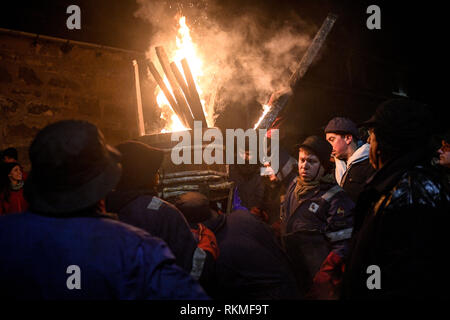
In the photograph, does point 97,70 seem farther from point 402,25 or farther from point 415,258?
point 402,25

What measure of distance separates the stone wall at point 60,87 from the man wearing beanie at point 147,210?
4189 mm

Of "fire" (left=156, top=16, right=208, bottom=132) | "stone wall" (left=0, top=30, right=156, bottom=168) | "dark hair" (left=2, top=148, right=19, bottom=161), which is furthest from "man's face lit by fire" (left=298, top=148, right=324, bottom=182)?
"dark hair" (left=2, top=148, right=19, bottom=161)

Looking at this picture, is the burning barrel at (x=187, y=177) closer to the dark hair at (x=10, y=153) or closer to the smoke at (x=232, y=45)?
the smoke at (x=232, y=45)

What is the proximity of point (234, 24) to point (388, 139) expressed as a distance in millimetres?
7485

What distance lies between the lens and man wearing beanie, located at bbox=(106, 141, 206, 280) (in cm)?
218

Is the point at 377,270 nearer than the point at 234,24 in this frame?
Yes

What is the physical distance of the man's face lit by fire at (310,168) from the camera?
3303 mm

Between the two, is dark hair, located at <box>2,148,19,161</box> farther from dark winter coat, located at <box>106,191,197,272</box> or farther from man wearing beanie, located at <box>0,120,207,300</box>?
man wearing beanie, located at <box>0,120,207,300</box>

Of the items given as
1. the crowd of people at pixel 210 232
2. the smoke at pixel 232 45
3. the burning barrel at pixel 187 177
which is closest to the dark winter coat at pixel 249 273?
the crowd of people at pixel 210 232

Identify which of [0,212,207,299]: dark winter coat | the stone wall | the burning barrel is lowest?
[0,212,207,299]: dark winter coat

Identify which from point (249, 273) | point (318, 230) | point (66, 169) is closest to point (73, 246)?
point (66, 169)

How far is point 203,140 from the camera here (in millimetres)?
3662

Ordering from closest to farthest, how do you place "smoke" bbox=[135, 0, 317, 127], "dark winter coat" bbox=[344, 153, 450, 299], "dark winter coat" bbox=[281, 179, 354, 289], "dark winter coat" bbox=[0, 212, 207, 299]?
"dark winter coat" bbox=[0, 212, 207, 299], "dark winter coat" bbox=[344, 153, 450, 299], "dark winter coat" bbox=[281, 179, 354, 289], "smoke" bbox=[135, 0, 317, 127]
